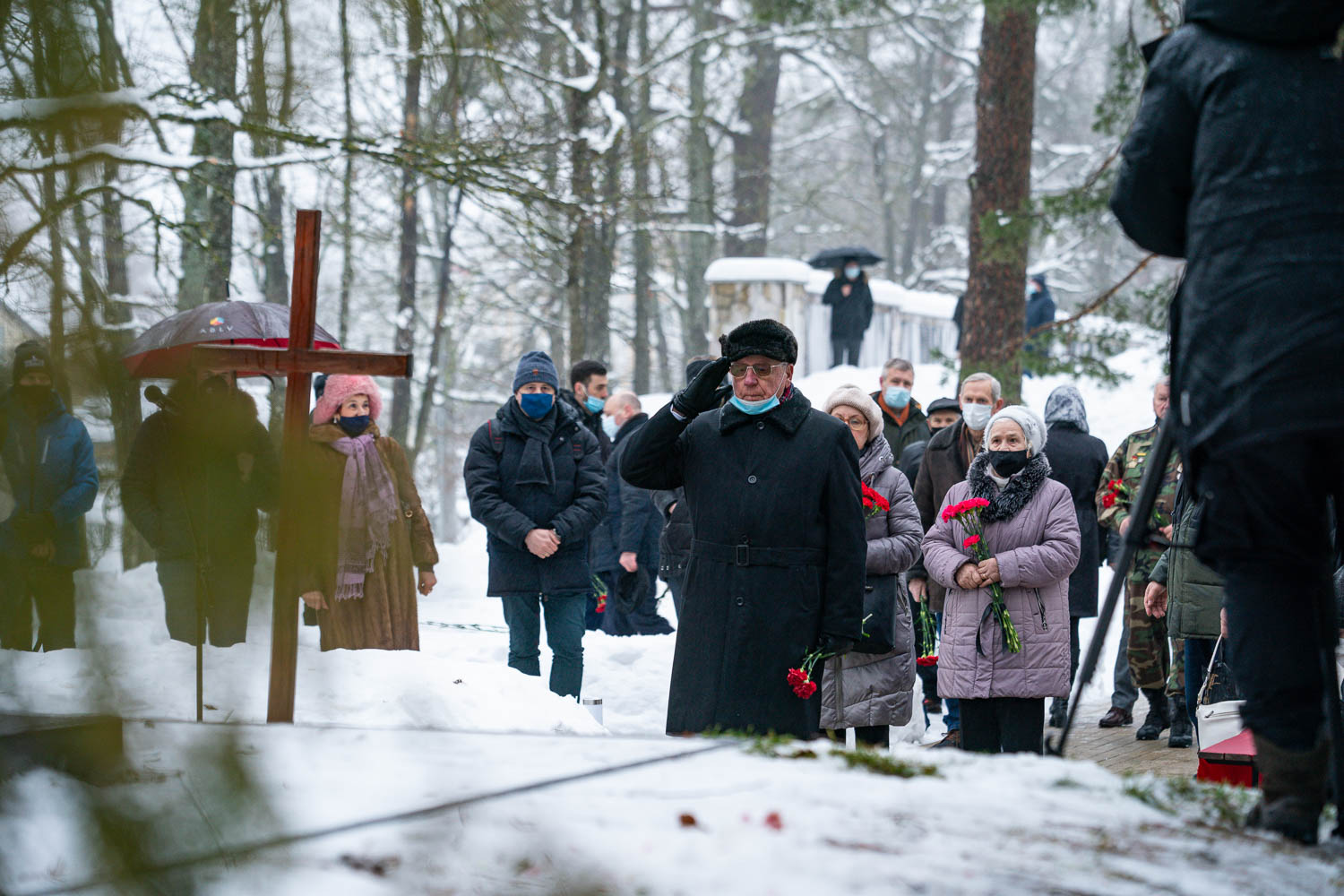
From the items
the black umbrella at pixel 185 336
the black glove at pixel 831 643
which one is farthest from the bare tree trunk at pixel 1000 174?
the black umbrella at pixel 185 336

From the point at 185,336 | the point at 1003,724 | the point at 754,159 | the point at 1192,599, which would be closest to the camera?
the point at 185,336

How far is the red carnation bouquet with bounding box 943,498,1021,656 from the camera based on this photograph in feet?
17.6

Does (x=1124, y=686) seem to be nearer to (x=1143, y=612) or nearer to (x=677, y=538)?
(x=1143, y=612)

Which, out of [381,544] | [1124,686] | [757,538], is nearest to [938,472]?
[1124,686]

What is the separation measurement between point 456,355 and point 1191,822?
93.7ft

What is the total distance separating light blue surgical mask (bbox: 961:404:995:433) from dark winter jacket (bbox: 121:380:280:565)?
20.8 ft

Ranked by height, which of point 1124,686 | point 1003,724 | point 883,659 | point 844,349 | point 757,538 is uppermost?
point 844,349

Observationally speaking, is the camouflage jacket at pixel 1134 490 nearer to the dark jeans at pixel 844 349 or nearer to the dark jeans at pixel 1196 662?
the dark jeans at pixel 1196 662

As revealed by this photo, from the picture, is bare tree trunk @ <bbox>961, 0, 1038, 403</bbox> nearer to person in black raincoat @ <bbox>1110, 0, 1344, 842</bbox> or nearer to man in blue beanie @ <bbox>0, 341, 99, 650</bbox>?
person in black raincoat @ <bbox>1110, 0, 1344, 842</bbox>

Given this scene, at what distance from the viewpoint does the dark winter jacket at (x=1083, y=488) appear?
748 centimetres

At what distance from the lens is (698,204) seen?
887 inches

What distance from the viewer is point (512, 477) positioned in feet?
22.4

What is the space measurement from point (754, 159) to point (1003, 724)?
19.3m

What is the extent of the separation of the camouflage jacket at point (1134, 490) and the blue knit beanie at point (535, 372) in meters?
3.06
